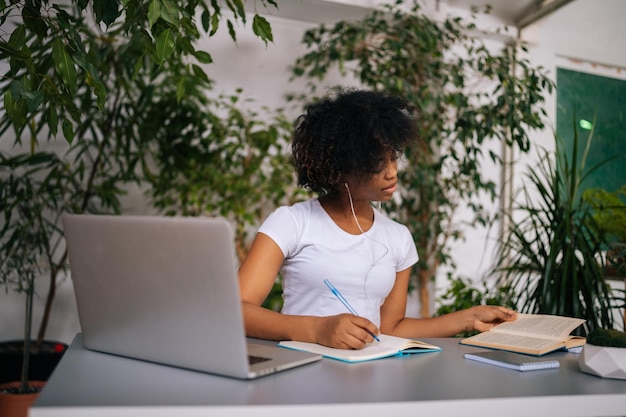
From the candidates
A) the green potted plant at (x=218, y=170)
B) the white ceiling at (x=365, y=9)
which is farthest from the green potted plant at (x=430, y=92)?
the green potted plant at (x=218, y=170)

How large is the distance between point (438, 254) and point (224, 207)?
4.76 feet

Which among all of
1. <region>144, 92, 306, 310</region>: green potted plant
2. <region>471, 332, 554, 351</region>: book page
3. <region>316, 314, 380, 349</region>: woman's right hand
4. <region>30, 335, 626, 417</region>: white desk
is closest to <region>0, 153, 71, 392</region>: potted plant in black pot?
<region>144, 92, 306, 310</region>: green potted plant

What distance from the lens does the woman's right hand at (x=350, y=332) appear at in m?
1.30

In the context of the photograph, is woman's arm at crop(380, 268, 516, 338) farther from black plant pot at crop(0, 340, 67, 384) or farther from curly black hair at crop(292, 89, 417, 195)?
black plant pot at crop(0, 340, 67, 384)

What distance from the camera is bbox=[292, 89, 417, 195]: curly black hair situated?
5.86ft

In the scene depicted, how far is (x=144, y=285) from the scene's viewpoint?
108cm

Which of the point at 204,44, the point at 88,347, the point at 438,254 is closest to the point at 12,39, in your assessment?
the point at 88,347

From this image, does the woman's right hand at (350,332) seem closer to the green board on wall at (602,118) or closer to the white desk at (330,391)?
the white desk at (330,391)

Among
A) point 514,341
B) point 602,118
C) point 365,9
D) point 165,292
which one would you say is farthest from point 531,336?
point 365,9

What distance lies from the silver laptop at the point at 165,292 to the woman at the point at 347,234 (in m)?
0.52

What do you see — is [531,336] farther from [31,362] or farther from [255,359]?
[31,362]

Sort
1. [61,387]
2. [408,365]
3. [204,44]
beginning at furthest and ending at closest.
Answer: [204,44] → [408,365] → [61,387]

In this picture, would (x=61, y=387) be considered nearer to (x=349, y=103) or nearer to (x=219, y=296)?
(x=219, y=296)

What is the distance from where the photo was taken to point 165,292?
1.06 meters
